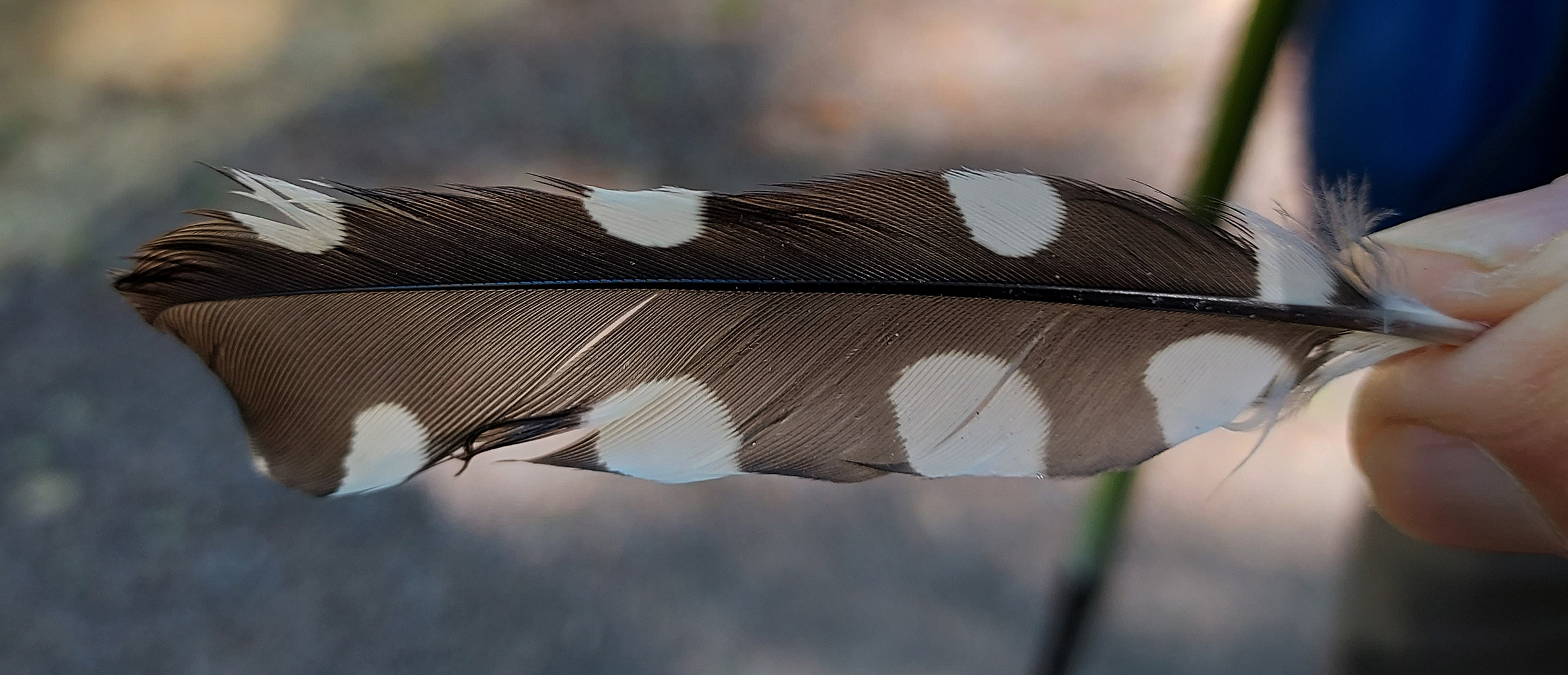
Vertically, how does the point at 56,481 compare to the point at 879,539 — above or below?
above

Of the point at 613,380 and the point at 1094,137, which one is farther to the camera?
the point at 1094,137

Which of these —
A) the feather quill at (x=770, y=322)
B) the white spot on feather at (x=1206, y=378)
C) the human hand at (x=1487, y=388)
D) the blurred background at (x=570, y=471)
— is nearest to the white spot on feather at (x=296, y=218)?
the feather quill at (x=770, y=322)

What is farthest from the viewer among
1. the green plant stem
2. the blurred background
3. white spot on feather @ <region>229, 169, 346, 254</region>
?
the blurred background

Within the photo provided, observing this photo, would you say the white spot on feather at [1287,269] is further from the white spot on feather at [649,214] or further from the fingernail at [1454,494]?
the white spot on feather at [649,214]

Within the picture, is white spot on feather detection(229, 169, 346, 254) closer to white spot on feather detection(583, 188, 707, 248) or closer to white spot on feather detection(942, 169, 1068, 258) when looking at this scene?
white spot on feather detection(583, 188, 707, 248)

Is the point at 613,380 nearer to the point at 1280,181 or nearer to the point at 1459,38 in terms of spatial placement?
the point at 1459,38

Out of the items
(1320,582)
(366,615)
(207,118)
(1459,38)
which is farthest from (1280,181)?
(207,118)

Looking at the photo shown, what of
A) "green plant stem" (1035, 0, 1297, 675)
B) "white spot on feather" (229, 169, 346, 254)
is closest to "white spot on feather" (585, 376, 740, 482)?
"white spot on feather" (229, 169, 346, 254)
